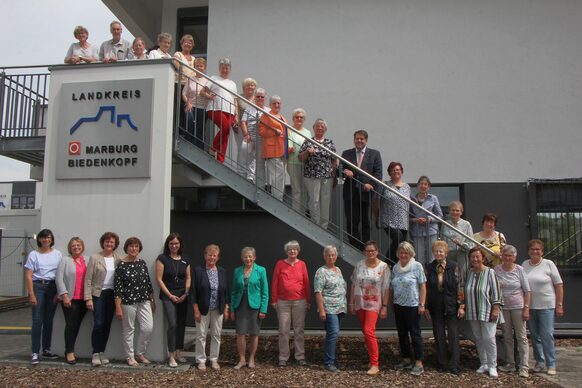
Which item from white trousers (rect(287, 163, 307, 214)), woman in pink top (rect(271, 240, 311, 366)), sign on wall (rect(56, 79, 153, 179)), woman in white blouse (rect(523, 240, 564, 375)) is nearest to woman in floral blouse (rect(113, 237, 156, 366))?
sign on wall (rect(56, 79, 153, 179))

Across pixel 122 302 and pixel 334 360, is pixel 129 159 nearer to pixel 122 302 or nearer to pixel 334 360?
pixel 122 302

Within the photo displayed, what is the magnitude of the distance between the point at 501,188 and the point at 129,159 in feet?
21.3

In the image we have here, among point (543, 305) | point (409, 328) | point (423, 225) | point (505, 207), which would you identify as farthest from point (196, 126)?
point (505, 207)

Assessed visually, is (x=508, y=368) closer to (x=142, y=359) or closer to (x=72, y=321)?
(x=142, y=359)

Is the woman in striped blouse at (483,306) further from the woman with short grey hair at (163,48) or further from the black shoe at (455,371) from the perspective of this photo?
the woman with short grey hair at (163,48)

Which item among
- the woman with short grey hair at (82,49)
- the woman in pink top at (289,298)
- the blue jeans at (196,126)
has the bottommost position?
the woman in pink top at (289,298)

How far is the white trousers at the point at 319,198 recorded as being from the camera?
654 cm

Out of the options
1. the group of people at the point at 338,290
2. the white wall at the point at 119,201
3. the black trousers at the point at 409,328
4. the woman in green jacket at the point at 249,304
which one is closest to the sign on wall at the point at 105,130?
the white wall at the point at 119,201

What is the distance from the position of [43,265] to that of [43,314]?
618mm

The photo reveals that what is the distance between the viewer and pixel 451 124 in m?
9.23

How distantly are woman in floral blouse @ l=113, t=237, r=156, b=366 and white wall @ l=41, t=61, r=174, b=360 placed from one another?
166 millimetres

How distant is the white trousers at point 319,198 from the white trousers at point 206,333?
178 cm

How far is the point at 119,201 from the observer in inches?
258

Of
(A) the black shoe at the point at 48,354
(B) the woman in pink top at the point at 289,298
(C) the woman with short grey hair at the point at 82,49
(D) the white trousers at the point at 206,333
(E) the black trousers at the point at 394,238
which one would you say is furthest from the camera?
(C) the woman with short grey hair at the point at 82,49
